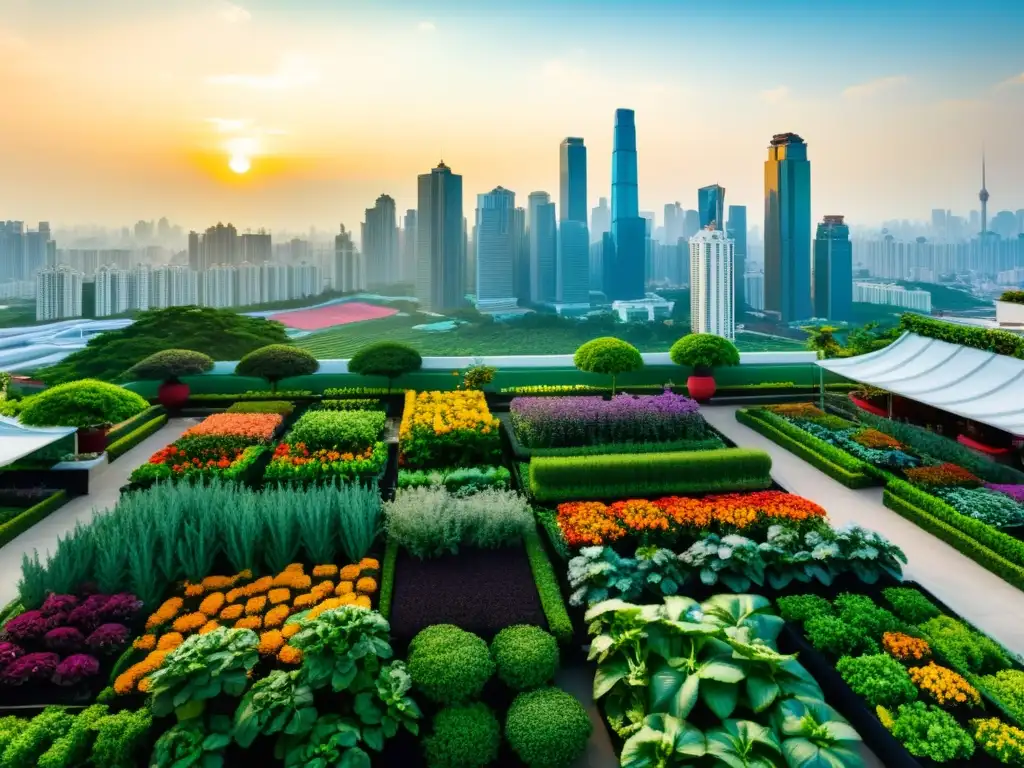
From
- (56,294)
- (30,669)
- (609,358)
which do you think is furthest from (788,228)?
(30,669)

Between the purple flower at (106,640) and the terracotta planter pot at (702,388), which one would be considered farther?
the terracotta planter pot at (702,388)

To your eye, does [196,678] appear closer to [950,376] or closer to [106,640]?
[106,640]

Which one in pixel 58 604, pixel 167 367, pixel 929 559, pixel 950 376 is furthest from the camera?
pixel 167 367

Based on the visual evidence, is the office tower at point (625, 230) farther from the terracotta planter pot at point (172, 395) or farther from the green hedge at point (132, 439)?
the green hedge at point (132, 439)

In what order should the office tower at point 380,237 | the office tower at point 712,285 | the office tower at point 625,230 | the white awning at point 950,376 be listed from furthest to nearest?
the office tower at point 625,230, the office tower at point 380,237, the office tower at point 712,285, the white awning at point 950,376

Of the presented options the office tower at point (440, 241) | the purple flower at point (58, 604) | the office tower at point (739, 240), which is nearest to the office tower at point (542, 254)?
the office tower at point (440, 241)
